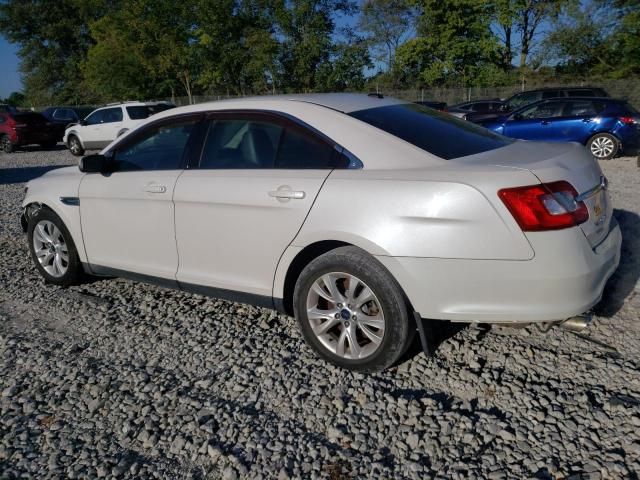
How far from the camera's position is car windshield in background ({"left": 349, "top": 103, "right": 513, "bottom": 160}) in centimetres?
306

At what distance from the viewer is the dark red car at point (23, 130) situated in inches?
761

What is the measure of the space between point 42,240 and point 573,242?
4372 millimetres

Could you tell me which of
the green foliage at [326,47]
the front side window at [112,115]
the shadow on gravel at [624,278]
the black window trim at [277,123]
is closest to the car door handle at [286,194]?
the black window trim at [277,123]

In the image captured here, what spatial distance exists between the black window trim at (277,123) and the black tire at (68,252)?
1.56 meters

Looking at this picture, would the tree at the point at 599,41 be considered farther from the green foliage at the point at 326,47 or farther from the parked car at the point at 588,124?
the parked car at the point at 588,124

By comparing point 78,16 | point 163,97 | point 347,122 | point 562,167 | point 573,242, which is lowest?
point 163,97

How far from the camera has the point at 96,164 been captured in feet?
13.6

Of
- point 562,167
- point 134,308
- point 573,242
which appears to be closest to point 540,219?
point 573,242

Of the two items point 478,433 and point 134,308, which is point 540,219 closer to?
point 478,433

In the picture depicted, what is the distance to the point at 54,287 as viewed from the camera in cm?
483

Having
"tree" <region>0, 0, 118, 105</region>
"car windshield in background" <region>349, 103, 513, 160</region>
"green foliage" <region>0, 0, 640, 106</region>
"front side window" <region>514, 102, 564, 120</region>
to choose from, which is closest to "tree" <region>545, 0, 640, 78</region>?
"green foliage" <region>0, 0, 640, 106</region>

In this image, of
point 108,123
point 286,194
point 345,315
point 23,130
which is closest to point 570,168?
point 345,315

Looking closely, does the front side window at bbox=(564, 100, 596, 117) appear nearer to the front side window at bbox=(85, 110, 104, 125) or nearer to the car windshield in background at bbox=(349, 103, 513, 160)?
the car windshield in background at bbox=(349, 103, 513, 160)

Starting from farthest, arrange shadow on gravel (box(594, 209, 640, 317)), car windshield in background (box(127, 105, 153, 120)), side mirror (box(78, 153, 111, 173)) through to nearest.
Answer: car windshield in background (box(127, 105, 153, 120)), side mirror (box(78, 153, 111, 173)), shadow on gravel (box(594, 209, 640, 317))
